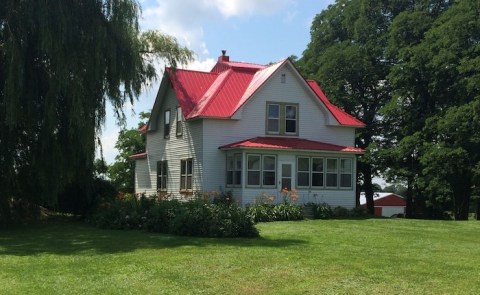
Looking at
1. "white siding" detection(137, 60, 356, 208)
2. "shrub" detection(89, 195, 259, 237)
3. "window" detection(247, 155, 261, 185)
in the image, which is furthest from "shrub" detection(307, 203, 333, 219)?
"shrub" detection(89, 195, 259, 237)

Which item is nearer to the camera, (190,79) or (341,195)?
(341,195)

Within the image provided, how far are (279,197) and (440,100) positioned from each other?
14093 mm

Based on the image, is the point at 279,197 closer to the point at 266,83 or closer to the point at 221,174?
the point at 221,174

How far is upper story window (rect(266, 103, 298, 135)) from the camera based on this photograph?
2744 cm

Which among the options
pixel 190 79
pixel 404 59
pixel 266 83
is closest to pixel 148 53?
pixel 190 79

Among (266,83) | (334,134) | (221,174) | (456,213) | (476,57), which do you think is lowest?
(456,213)

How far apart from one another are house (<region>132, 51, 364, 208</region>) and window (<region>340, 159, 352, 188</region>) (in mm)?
48

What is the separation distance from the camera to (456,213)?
3488 centimetres

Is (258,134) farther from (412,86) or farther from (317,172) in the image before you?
(412,86)

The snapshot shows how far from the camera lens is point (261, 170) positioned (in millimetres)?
25406

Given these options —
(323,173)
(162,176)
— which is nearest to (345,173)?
(323,173)

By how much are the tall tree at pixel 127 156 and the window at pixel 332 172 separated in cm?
2086

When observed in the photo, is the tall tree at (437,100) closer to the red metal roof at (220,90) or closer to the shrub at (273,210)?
the red metal roof at (220,90)

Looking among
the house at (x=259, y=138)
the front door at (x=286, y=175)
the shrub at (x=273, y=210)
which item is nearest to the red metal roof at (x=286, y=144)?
the house at (x=259, y=138)
